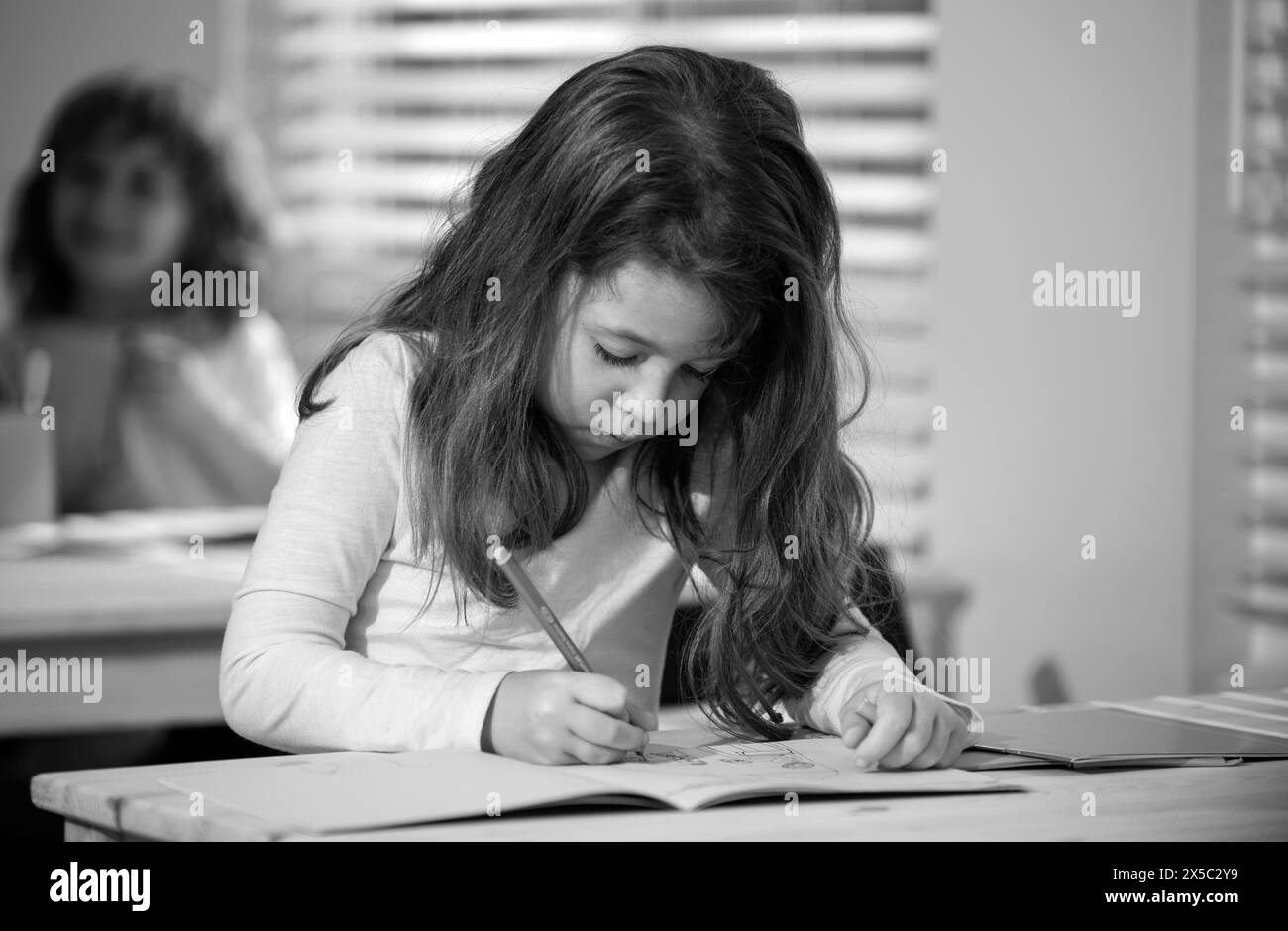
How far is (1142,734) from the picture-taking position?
1.12m

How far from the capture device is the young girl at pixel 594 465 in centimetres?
105

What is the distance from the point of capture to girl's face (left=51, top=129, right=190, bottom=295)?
357cm

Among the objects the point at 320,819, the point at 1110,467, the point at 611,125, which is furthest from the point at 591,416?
the point at 1110,467

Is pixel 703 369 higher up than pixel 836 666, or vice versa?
pixel 703 369

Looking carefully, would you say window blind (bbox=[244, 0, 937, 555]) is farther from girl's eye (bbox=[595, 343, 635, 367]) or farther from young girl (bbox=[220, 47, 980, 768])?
girl's eye (bbox=[595, 343, 635, 367])

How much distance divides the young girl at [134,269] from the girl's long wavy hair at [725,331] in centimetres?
231

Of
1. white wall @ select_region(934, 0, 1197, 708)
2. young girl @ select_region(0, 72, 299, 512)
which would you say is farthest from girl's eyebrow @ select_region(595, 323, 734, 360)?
young girl @ select_region(0, 72, 299, 512)

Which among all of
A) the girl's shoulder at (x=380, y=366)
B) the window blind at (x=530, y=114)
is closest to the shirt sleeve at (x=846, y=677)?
the girl's shoulder at (x=380, y=366)

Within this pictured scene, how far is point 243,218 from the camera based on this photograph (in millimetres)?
3531

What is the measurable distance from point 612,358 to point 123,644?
903 millimetres

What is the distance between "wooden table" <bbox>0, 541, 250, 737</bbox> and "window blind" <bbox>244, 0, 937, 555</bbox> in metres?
1.13

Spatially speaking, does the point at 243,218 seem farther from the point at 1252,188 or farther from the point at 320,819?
the point at 320,819
